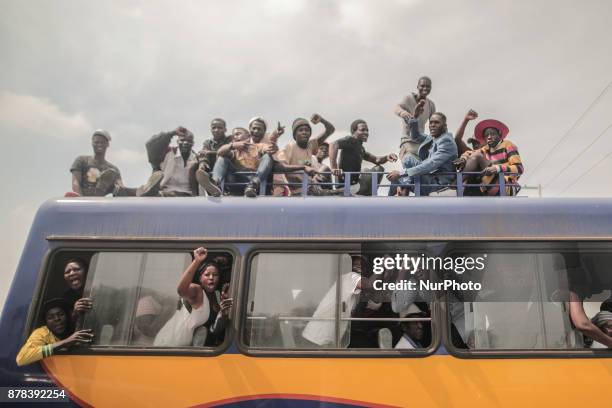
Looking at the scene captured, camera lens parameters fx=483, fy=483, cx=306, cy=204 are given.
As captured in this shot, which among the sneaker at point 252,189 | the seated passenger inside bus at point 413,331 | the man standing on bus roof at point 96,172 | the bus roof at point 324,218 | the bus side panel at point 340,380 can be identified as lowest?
the bus side panel at point 340,380

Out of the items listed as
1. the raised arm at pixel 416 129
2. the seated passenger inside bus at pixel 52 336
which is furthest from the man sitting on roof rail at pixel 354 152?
the seated passenger inside bus at pixel 52 336

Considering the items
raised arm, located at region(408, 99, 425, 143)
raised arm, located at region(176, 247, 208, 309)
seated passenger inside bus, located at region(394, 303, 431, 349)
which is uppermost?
raised arm, located at region(408, 99, 425, 143)

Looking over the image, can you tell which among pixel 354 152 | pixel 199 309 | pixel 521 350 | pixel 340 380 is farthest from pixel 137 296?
pixel 521 350

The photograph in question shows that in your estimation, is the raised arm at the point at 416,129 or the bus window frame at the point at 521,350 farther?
the raised arm at the point at 416,129

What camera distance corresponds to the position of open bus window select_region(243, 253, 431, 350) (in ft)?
14.1

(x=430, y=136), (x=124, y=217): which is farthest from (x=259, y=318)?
(x=430, y=136)

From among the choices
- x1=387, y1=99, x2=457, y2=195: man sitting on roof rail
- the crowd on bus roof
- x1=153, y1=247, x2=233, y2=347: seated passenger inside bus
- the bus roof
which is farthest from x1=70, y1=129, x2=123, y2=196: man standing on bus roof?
x1=387, y1=99, x2=457, y2=195: man sitting on roof rail

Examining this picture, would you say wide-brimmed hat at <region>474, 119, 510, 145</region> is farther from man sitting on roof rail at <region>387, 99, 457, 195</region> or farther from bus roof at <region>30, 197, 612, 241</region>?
bus roof at <region>30, 197, 612, 241</region>

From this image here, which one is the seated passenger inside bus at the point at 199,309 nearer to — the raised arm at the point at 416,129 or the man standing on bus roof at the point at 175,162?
the man standing on bus roof at the point at 175,162

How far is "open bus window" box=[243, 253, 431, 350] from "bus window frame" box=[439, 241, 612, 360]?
166mm

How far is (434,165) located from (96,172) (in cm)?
428

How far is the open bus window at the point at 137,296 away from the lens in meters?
4.45

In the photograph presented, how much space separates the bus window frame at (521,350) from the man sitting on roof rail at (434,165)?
93 cm

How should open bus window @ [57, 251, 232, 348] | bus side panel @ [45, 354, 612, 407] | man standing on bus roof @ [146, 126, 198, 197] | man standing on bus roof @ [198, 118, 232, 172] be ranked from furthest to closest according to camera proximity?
man standing on bus roof @ [198, 118, 232, 172] < man standing on bus roof @ [146, 126, 198, 197] < open bus window @ [57, 251, 232, 348] < bus side panel @ [45, 354, 612, 407]
